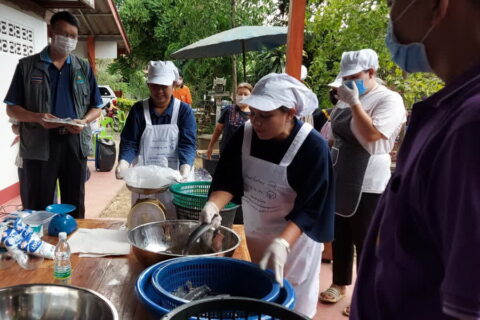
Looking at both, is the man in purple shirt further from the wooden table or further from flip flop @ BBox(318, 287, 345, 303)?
flip flop @ BBox(318, 287, 345, 303)

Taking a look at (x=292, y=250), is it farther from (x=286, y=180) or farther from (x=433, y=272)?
(x=433, y=272)

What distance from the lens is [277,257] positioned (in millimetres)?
1380

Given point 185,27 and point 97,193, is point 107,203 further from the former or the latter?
point 185,27

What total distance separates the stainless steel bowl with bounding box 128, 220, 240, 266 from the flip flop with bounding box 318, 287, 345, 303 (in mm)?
1647

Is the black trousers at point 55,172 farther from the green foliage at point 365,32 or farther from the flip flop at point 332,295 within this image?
the green foliage at point 365,32

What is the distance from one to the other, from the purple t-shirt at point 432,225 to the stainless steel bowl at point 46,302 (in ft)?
2.94

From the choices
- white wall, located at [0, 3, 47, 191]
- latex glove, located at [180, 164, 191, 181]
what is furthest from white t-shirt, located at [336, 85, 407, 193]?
white wall, located at [0, 3, 47, 191]

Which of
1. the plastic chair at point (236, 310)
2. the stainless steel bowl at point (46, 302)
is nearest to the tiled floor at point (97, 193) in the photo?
the stainless steel bowl at point (46, 302)

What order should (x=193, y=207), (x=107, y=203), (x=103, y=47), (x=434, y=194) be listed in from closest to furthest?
(x=434, y=194), (x=193, y=207), (x=107, y=203), (x=103, y=47)

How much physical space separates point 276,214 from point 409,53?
111 centimetres

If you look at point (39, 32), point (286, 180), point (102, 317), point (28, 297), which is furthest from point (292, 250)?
point (39, 32)

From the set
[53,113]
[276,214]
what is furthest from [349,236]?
[53,113]

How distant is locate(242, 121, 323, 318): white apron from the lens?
5.83ft

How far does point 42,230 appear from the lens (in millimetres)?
1951
